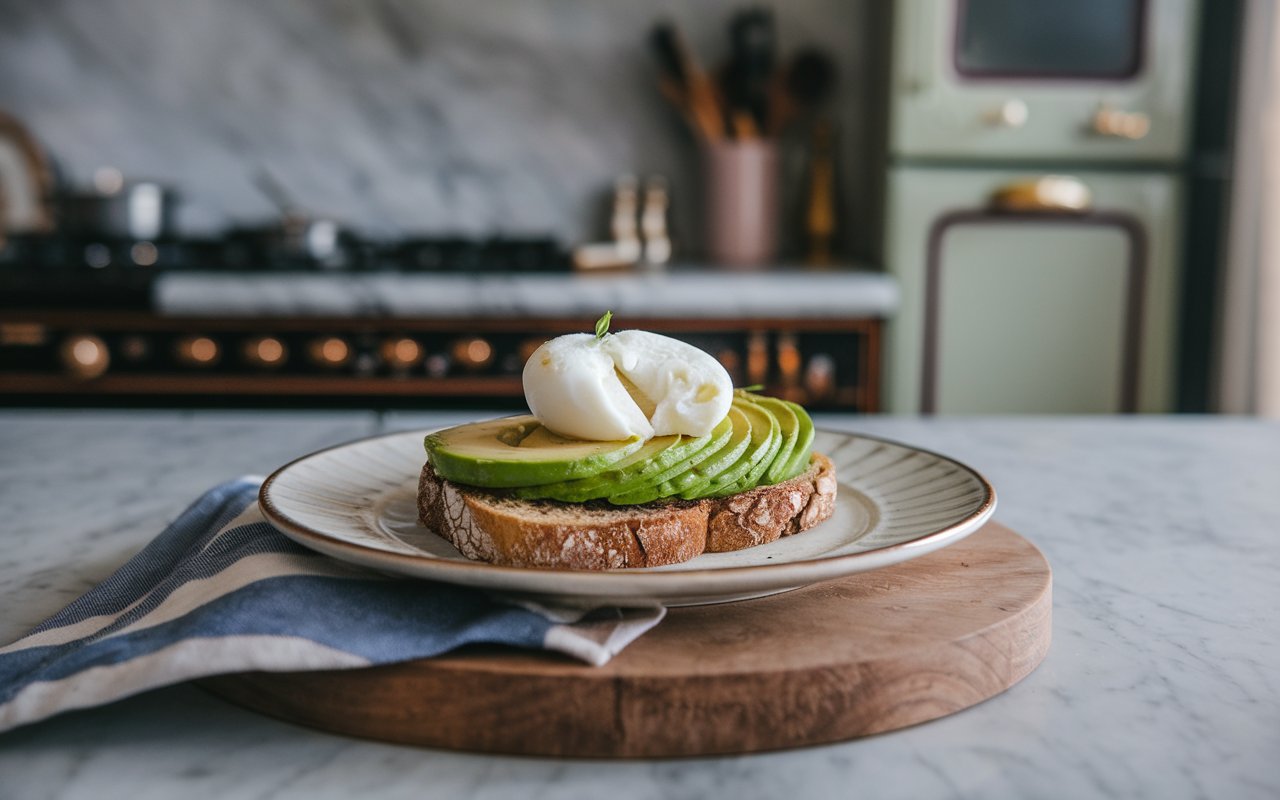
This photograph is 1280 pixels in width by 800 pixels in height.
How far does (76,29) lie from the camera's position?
9.46 feet

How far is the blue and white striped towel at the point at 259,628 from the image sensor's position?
53 cm

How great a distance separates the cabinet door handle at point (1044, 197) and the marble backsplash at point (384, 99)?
58 cm

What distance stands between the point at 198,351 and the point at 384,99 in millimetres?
936

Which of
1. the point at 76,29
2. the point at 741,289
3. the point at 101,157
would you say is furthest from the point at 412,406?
the point at 76,29

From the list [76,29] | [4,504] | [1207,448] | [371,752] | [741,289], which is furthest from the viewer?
[76,29]

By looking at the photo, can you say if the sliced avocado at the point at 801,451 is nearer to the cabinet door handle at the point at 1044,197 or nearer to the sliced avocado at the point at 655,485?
the sliced avocado at the point at 655,485

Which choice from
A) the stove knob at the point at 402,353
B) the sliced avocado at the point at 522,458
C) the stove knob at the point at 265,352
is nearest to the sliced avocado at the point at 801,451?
the sliced avocado at the point at 522,458

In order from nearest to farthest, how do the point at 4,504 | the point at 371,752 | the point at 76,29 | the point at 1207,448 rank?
the point at 371,752, the point at 4,504, the point at 1207,448, the point at 76,29

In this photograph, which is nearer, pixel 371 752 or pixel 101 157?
pixel 371 752

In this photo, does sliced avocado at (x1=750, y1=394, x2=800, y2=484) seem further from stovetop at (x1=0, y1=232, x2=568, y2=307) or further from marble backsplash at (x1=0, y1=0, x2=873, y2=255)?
marble backsplash at (x1=0, y1=0, x2=873, y2=255)

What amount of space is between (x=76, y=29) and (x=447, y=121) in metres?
0.96

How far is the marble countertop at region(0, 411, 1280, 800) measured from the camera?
492 mm

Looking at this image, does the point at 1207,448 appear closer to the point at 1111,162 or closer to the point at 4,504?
the point at 4,504

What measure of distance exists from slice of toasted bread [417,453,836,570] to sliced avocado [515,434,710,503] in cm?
2
